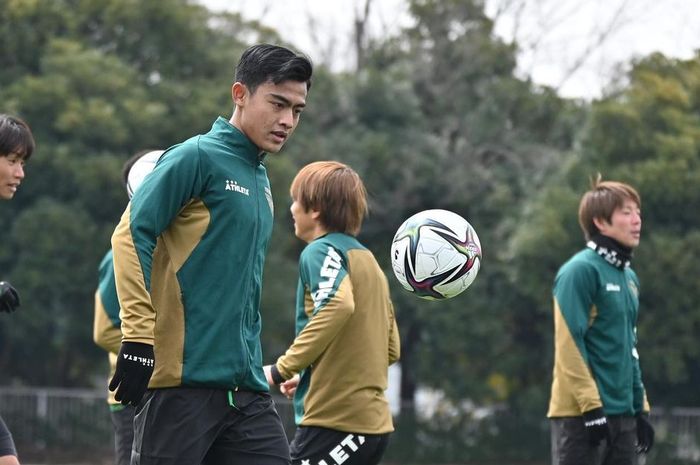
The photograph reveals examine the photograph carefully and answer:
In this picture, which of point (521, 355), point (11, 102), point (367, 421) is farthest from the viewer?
point (521, 355)

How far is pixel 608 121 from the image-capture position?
878 inches

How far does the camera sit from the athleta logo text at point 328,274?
655cm

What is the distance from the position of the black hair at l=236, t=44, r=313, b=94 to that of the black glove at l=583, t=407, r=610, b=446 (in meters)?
3.29

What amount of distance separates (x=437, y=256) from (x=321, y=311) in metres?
0.65

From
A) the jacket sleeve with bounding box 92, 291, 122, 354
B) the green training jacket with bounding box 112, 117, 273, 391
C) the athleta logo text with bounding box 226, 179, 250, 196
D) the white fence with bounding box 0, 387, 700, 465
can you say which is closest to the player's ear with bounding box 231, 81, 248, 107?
the green training jacket with bounding box 112, 117, 273, 391

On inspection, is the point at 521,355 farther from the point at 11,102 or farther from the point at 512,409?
the point at 11,102

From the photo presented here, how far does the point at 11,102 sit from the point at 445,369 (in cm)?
941

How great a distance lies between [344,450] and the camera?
6582 millimetres

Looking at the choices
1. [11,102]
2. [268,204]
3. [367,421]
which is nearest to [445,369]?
[11,102]

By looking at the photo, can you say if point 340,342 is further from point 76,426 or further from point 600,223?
point 76,426

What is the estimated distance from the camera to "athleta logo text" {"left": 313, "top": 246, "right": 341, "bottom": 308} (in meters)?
6.55

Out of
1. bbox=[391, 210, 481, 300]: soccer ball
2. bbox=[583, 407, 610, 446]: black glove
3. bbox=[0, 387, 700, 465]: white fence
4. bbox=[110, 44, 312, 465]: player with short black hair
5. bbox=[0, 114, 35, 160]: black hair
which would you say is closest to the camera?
bbox=[110, 44, 312, 465]: player with short black hair

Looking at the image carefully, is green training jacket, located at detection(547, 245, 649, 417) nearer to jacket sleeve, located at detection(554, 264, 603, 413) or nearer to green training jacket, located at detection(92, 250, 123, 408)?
jacket sleeve, located at detection(554, 264, 603, 413)

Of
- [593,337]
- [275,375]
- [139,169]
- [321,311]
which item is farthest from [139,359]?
[593,337]
